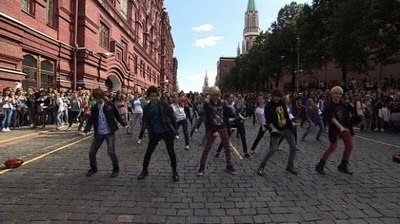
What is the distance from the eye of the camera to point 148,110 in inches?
311

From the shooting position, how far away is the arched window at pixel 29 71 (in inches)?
711

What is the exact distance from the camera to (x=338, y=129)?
8.36 metres

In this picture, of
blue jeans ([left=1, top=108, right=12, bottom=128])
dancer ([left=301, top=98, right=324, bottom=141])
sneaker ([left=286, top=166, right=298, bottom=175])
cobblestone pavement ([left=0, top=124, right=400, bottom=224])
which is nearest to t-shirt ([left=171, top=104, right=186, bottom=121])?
cobblestone pavement ([left=0, top=124, right=400, bottom=224])

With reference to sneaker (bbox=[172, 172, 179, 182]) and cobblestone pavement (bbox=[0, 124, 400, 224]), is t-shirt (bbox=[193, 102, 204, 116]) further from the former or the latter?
sneaker (bbox=[172, 172, 179, 182])

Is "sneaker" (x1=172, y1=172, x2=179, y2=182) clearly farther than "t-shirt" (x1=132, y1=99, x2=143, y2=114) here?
No

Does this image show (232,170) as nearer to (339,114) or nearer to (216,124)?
(216,124)

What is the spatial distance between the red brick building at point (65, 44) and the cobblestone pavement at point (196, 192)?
292 inches

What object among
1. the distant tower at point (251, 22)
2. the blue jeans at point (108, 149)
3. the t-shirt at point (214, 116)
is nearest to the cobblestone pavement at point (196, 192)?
the blue jeans at point (108, 149)

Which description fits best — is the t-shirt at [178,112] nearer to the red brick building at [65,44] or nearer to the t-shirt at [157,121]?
the t-shirt at [157,121]

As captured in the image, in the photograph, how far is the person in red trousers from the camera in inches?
328

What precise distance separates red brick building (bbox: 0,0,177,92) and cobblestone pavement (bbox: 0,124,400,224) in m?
7.41

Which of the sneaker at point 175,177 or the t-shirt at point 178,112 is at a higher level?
the t-shirt at point 178,112

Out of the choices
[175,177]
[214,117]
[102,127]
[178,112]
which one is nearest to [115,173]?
[102,127]

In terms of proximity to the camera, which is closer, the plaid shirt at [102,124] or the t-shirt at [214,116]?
the plaid shirt at [102,124]
